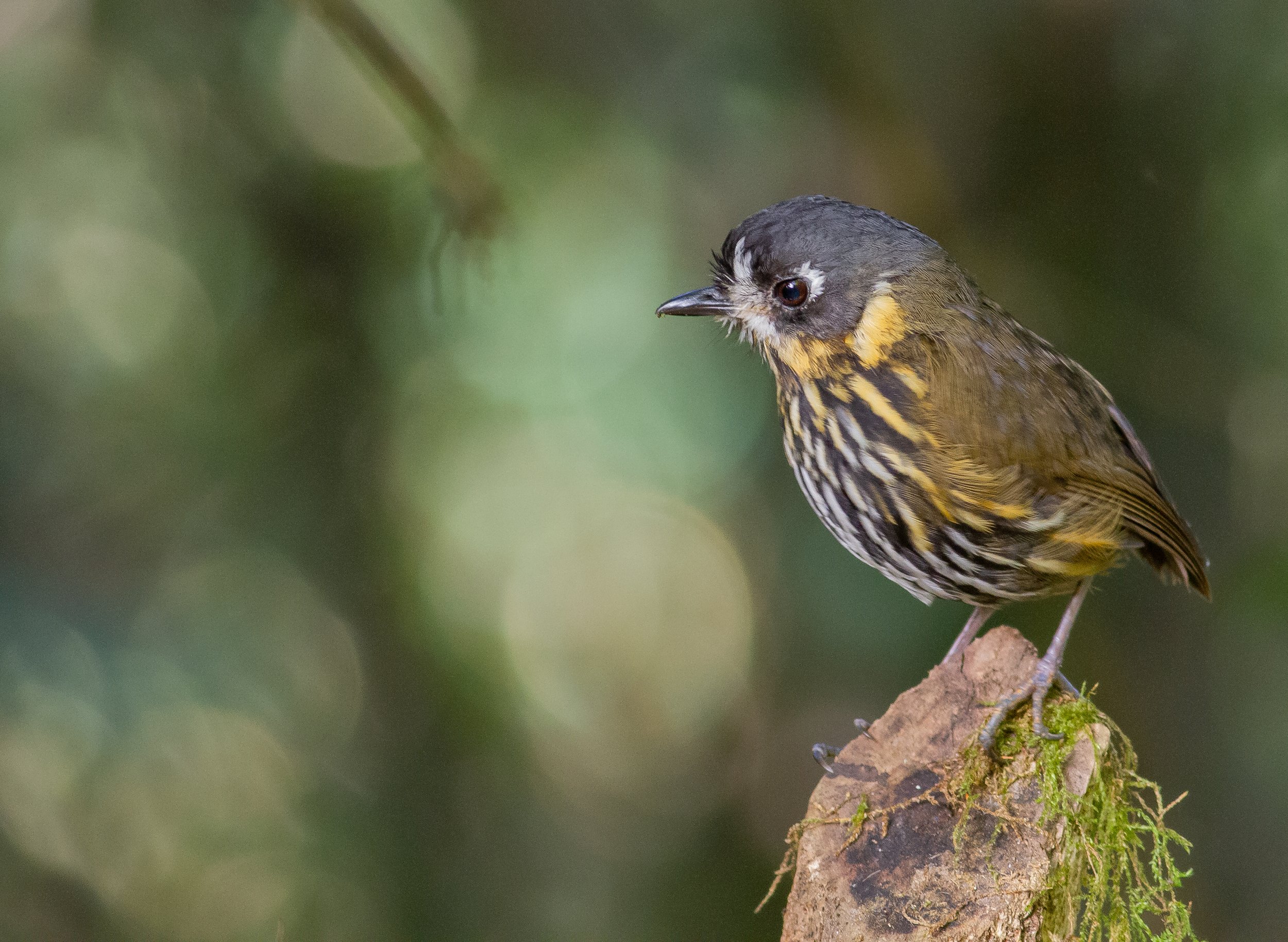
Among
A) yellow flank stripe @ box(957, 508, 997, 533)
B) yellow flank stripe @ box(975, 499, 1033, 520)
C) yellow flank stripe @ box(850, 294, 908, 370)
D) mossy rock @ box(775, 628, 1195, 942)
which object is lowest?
mossy rock @ box(775, 628, 1195, 942)

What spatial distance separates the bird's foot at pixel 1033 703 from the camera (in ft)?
6.73

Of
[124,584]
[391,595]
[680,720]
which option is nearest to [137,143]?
[124,584]

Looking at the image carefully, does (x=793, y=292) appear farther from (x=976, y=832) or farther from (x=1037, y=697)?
(x=976, y=832)

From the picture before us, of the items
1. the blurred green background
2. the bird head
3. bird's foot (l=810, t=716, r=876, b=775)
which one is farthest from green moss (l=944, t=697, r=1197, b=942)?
the blurred green background

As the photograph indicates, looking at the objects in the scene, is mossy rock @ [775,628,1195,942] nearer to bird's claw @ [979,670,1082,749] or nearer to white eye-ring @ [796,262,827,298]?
bird's claw @ [979,670,1082,749]

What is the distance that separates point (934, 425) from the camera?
7.13 ft

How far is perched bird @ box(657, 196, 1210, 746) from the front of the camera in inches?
85.7

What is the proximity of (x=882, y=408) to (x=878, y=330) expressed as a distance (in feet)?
0.57

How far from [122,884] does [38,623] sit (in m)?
0.82

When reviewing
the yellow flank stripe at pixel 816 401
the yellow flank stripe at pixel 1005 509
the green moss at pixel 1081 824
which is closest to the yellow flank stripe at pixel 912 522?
the yellow flank stripe at pixel 1005 509

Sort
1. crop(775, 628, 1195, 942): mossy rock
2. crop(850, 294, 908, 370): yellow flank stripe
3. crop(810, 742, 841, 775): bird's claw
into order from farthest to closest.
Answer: crop(850, 294, 908, 370): yellow flank stripe
crop(810, 742, 841, 775): bird's claw
crop(775, 628, 1195, 942): mossy rock

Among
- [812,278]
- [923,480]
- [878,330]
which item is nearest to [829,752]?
[923,480]

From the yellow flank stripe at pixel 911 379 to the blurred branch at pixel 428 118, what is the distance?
3.60 ft

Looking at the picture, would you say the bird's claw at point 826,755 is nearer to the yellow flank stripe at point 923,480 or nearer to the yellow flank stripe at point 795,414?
the yellow flank stripe at point 923,480
